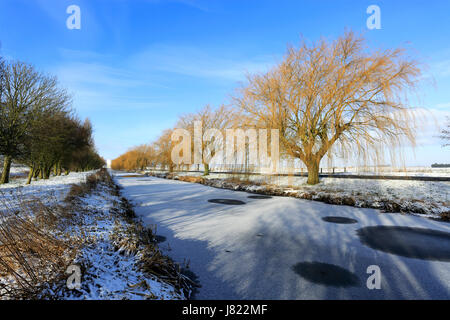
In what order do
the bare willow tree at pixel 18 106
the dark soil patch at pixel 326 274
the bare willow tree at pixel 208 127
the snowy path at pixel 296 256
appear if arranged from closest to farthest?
the snowy path at pixel 296 256
the dark soil patch at pixel 326 274
the bare willow tree at pixel 18 106
the bare willow tree at pixel 208 127

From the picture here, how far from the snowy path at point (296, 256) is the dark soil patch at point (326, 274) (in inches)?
0.5

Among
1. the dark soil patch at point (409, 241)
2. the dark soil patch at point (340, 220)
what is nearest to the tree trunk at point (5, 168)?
the dark soil patch at point (340, 220)

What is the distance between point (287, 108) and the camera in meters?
12.3

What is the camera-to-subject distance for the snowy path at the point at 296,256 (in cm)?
278

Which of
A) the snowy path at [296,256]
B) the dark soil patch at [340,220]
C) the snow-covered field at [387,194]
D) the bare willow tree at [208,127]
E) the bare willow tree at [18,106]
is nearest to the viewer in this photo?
the snowy path at [296,256]

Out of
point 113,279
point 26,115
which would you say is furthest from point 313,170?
point 26,115

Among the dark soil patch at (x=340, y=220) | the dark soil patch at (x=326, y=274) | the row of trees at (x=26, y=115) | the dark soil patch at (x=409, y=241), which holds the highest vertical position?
the row of trees at (x=26, y=115)

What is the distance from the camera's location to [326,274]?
3197 millimetres

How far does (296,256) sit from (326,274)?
74 centimetres

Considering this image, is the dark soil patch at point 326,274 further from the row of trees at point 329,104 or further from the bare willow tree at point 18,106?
the bare willow tree at point 18,106

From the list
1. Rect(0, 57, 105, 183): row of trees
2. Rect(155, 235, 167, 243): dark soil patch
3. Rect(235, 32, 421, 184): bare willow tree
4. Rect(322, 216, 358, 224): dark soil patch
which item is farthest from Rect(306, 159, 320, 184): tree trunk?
Rect(0, 57, 105, 183): row of trees

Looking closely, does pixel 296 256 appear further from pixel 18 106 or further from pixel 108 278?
pixel 18 106

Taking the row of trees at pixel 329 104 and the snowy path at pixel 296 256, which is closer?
the snowy path at pixel 296 256
